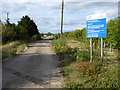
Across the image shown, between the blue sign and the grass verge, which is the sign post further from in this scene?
the grass verge

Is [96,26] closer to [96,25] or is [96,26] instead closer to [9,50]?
[96,25]

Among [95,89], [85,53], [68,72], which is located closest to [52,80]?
[68,72]

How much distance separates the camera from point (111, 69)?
6719 mm

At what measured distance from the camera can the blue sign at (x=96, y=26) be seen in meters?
8.10

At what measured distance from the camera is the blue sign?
26.6 ft

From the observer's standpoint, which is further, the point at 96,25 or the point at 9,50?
the point at 9,50

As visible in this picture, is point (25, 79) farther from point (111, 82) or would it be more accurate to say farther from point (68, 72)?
point (111, 82)

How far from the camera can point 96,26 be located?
833 centimetres

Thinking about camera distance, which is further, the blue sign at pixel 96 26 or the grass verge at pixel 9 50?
the grass verge at pixel 9 50

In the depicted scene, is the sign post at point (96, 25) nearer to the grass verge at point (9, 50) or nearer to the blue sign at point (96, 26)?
the blue sign at point (96, 26)

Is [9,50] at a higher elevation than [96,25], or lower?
lower

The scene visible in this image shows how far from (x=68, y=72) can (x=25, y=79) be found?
81.5 inches

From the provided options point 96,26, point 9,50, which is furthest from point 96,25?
point 9,50

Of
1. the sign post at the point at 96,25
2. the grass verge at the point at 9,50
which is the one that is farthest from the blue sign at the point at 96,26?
the grass verge at the point at 9,50
